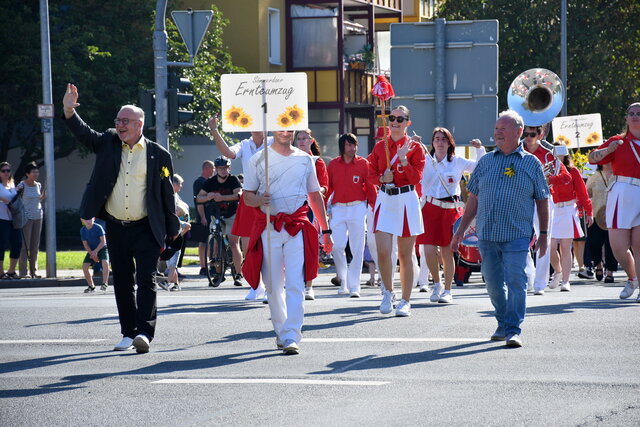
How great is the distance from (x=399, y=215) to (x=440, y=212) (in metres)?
1.80

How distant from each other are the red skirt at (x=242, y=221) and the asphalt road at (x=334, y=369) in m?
0.84

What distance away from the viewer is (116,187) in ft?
34.7

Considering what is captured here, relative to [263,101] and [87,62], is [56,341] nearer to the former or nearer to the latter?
[263,101]

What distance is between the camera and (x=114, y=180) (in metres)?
10.5

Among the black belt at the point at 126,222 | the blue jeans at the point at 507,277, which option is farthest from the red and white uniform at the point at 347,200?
the black belt at the point at 126,222

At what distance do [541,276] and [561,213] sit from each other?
174 cm

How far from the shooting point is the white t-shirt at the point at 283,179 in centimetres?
1042

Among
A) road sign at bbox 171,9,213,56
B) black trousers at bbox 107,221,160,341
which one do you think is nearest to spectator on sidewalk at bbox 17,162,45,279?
road sign at bbox 171,9,213,56

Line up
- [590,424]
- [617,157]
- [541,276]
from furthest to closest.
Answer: [541,276] → [617,157] → [590,424]

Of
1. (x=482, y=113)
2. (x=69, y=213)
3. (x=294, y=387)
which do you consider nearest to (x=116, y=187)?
(x=294, y=387)

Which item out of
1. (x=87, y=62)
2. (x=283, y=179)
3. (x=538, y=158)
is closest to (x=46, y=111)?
(x=538, y=158)

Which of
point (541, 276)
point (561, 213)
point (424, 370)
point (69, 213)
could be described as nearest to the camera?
point (424, 370)

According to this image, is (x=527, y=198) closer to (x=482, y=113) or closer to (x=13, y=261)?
(x=482, y=113)

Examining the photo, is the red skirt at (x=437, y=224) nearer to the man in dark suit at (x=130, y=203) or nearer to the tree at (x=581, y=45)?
the man in dark suit at (x=130, y=203)
